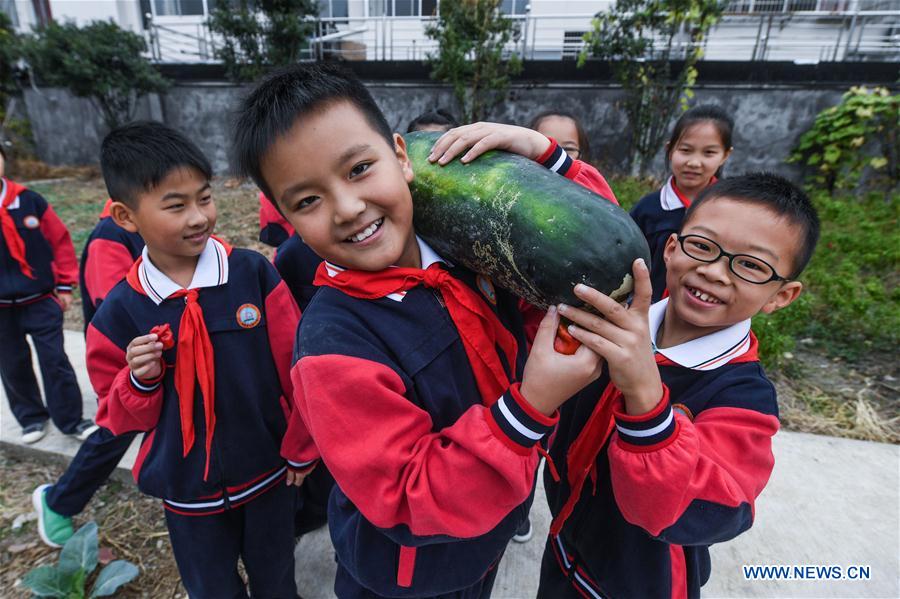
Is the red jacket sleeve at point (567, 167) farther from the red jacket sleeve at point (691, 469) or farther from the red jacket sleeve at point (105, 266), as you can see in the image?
the red jacket sleeve at point (105, 266)

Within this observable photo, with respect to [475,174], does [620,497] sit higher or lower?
lower

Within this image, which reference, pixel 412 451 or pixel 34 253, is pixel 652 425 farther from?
pixel 34 253

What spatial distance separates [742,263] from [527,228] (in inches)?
29.6

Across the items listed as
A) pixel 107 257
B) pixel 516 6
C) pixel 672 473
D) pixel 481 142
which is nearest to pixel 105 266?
pixel 107 257

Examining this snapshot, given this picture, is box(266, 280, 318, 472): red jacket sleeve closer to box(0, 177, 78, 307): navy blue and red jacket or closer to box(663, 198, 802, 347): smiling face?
box(663, 198, 802, 347): smiling face

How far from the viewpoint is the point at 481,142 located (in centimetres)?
129

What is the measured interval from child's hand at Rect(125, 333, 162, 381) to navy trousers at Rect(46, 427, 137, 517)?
1.21 m

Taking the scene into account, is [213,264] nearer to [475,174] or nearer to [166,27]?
[475,174]

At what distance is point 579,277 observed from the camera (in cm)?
108

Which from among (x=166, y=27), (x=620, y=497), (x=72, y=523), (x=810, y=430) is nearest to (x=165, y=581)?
(x=72, y=523)

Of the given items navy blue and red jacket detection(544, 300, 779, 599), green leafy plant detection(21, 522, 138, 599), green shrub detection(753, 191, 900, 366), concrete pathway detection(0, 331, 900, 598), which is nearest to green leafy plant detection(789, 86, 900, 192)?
green shrub detection(753, 191, 900, 366)

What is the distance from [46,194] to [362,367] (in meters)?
12.3

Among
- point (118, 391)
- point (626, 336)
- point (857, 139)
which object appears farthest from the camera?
point (857, 139)

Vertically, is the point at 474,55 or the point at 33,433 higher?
the point at 474,55
